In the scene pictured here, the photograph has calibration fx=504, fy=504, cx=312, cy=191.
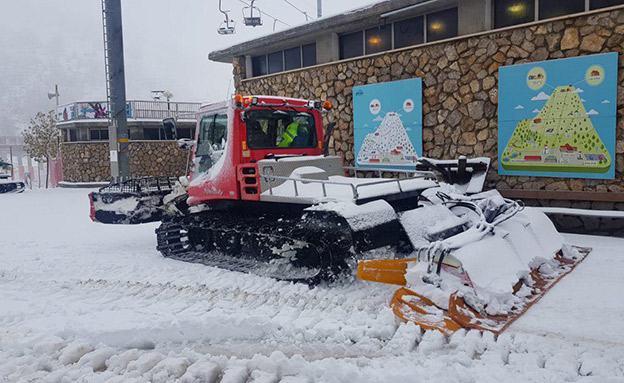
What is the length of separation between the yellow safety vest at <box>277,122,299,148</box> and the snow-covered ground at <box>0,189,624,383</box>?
73.8 inches

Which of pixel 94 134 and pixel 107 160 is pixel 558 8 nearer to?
pixel 107 160

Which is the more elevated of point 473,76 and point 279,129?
point 473,76

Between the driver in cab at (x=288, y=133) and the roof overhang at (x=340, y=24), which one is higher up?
the roof overhang at (x=340, y=24)

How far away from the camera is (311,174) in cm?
633

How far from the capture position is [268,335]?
4160 millimetres

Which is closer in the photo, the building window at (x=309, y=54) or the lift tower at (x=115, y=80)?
the lift tower at (x=115, y=80)

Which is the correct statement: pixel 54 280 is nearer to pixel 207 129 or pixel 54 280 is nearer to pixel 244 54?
pixel 207 129

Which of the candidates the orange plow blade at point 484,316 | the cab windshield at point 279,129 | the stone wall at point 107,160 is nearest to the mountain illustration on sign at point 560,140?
the cab windshield at point 279,129

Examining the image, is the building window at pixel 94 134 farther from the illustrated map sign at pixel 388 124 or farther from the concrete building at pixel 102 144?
the illustrated map sign at pixel 388 124

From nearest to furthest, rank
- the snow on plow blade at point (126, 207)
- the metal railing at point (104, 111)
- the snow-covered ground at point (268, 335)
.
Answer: the snow-covered ground at point (268, 335) < the snow on plow blade at point (126, 207) < the metal railing at point (104, 111)

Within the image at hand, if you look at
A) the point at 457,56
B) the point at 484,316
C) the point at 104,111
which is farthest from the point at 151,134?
the point at 484,316

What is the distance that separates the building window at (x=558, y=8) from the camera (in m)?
7.96

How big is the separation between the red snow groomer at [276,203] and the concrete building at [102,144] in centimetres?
1650

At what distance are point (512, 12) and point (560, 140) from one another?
2.37 m
